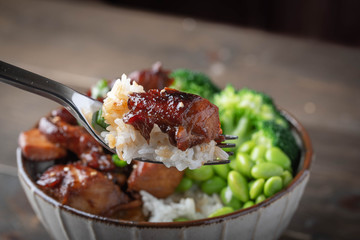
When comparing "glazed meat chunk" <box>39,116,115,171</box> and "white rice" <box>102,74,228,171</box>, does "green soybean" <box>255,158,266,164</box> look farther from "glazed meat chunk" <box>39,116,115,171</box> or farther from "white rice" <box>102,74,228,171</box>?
"glazed meat chunk" <box>39,116,115,171</box>

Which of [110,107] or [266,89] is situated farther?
[266,89]

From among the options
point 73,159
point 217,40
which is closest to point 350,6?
point 217,40

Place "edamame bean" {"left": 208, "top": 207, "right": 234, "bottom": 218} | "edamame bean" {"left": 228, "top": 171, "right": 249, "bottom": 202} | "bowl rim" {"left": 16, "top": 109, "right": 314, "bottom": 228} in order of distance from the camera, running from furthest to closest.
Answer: "edamame bean" {"left": 228, "top": 171, "right": 249, "bottom": 202}
"edamame bean" {"left": 208, "top": 207, "right": 234, "bottom": 218}
"bowl rim" {"left": 16, "top": 109, "right": 314, "bottom": 228}

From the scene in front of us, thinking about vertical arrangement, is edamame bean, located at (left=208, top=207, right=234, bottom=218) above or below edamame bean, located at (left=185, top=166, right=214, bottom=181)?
below

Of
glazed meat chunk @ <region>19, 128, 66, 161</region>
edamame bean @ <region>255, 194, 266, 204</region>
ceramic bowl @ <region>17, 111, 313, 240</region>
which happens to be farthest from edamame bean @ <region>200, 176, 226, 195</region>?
glazed meat chunk @ <region>19, 128, 66, 161</region>

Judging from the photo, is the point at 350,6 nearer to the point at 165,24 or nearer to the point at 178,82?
the point at 165,24

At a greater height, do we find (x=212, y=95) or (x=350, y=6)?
(x=350, y=6)

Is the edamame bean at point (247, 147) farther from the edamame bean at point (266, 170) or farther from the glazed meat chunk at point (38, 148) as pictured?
the glazed meat chunk at point (38, 148)
